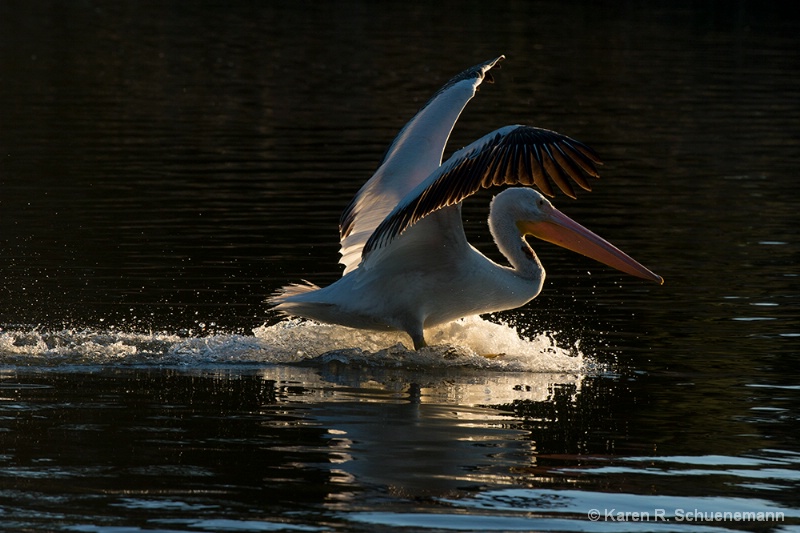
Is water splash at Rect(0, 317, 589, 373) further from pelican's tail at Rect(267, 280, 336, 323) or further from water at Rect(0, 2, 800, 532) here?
pelican's tail at Rect(267, 280, 336, 323)

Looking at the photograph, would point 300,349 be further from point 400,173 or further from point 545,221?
point 545,221

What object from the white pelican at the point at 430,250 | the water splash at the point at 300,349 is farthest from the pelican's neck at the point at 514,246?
the water splash at the point at 300,349

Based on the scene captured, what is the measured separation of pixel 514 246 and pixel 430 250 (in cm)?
63

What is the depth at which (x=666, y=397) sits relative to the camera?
23.1ft

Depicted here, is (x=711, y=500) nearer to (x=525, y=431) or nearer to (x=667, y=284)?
(x=525, y=431)

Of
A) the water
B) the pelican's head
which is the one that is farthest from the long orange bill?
the water

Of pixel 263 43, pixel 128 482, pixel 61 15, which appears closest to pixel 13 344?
pixel 128 482

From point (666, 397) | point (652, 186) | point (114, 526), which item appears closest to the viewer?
point (114, 526)

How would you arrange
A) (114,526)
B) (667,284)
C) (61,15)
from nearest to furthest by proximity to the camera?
(114,526)
(667,284)
(61,15)

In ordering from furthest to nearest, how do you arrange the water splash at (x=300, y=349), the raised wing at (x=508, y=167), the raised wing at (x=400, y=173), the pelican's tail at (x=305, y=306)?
1. the raised wing at (x=400, y=173)
2. the pelican's tail at (x=305, y=306)
3. the water splash at (x=300, y=349)
4. the raised wing at (x=508, y=167)

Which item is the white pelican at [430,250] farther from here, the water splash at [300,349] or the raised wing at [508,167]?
the water splash at [300,349]

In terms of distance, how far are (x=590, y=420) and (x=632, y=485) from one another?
105cm

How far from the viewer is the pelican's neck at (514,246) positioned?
809 cm

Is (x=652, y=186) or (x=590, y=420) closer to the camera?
(x=590, y=420)
